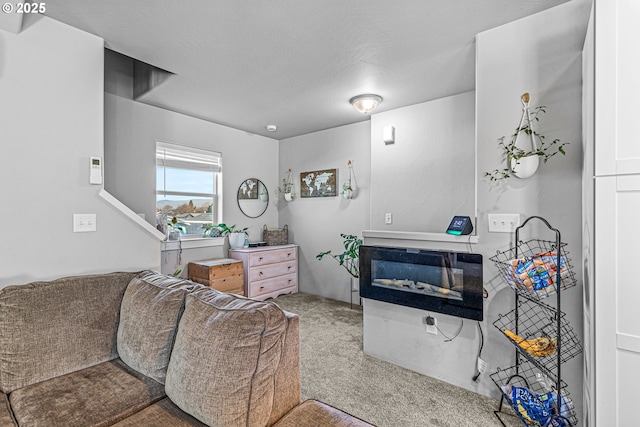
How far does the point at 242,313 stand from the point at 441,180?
9.13ft

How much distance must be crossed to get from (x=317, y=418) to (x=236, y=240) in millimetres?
3341

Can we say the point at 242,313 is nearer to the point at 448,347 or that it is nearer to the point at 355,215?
the point at 448,347

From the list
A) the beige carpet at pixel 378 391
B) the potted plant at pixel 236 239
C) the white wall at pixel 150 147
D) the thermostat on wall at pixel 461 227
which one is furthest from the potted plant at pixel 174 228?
the thermostat on wall at pixel 461 227

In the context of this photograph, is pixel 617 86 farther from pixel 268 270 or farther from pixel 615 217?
pixel 268 270

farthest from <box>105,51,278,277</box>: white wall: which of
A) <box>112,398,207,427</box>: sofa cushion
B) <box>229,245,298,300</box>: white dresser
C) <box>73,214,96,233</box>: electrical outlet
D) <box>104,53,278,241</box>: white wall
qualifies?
<box>112,398,207,427</box>: sofa cushion

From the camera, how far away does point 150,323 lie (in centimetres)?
154

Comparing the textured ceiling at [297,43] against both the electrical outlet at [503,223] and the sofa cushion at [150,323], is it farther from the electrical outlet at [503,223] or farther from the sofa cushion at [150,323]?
the sofa cushion at [150,323]

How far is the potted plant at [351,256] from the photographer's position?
3950mm

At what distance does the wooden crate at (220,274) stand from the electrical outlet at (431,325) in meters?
2.40

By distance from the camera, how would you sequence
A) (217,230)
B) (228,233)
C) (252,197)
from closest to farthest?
(217,230)
(228,233)
(252,197)

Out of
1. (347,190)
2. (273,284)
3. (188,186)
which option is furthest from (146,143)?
(347,190)

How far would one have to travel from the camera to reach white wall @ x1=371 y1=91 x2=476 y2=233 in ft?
10.5

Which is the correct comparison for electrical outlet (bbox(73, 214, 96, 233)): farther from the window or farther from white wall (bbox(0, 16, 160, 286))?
the window

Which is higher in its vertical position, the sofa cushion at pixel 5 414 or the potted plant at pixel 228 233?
the potted plant at pixel 228 233
